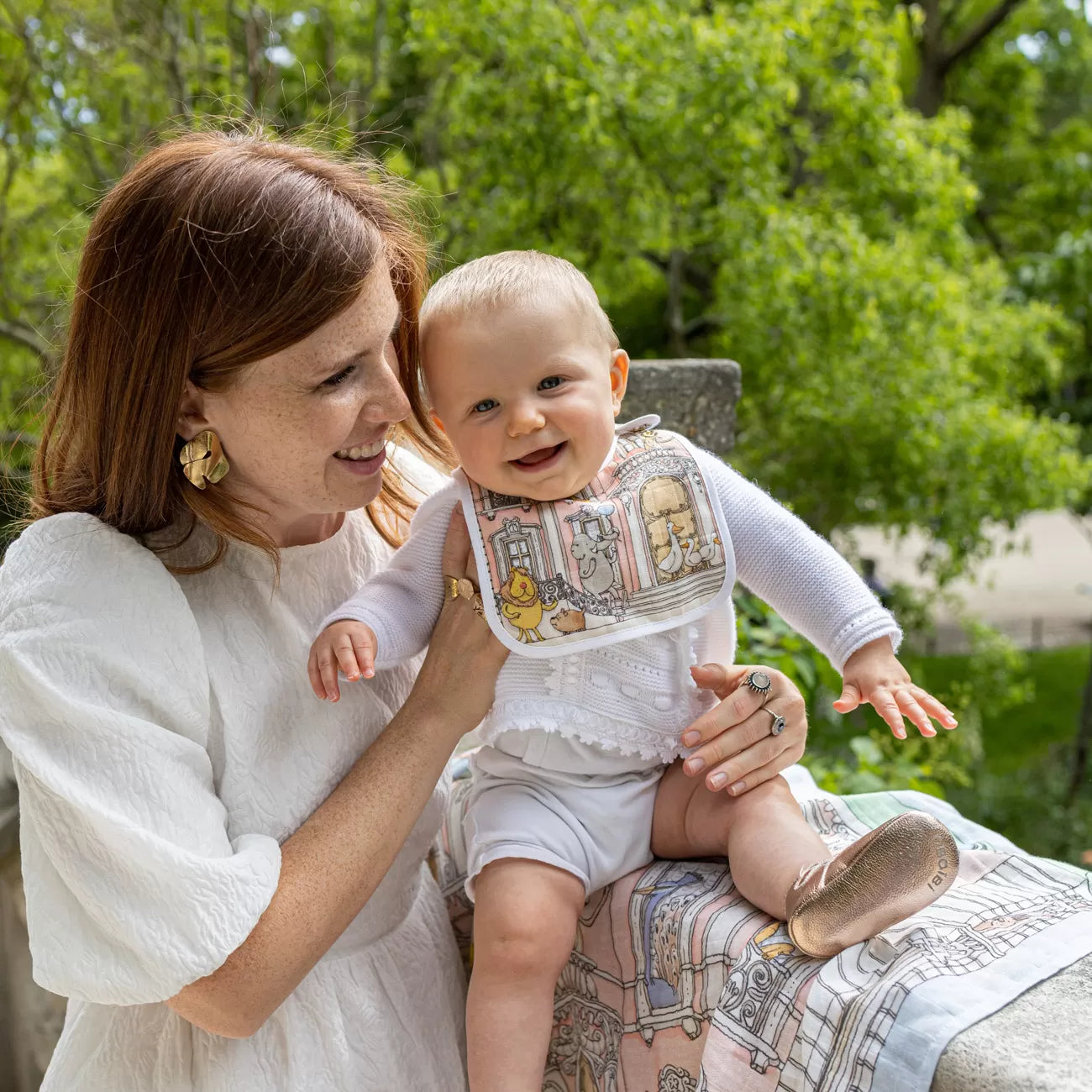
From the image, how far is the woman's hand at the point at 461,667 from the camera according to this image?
1605 millimetres

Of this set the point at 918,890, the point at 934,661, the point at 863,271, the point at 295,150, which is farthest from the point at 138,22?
the point at 934,661

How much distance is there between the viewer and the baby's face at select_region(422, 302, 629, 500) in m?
1.56

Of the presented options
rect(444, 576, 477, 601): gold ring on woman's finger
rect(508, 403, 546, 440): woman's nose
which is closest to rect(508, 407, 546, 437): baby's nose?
rect(508, 403, 546, 440): woman's nose

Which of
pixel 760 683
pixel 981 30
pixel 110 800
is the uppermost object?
pixel 981 30

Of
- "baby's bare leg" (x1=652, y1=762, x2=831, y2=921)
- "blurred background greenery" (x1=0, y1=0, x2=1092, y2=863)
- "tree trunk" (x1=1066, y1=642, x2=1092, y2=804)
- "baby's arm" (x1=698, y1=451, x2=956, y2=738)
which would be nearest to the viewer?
"baby's bare leg" (x1=652, y1=762, x2=831, y2=921)

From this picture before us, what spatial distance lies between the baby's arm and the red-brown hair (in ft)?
1.97

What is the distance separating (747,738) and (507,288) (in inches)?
26.7

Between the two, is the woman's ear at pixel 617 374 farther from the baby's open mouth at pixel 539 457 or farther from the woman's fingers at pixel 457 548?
the woman's fingers at pixel 457 548

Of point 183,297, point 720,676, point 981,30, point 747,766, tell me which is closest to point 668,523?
point 720,676

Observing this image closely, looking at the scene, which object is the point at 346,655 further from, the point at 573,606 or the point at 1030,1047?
the point at 1030,1047

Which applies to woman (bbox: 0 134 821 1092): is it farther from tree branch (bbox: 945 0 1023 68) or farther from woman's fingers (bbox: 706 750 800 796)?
tree branch (bbox: 945 0 1023 68)

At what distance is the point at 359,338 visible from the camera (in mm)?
1530

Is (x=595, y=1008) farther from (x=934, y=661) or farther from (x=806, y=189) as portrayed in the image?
(x=934, y=661)

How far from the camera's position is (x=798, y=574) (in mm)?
1613
